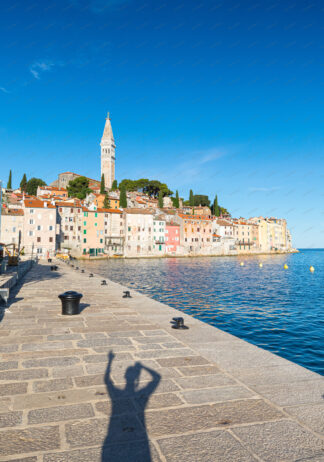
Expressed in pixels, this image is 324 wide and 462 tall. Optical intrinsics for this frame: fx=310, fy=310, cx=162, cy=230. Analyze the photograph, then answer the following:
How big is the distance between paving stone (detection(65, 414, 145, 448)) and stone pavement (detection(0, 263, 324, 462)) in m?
0.01

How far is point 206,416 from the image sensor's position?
3771 millimetres

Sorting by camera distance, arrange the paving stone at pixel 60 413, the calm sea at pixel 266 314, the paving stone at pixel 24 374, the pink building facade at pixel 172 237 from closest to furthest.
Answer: the paving stone at pixel 60 413 < the paving stone at pixel 24 374 < the calm sea at pixel 266 314 < the pink building facade at pixel 172 237

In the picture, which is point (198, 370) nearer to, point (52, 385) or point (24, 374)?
point (52, 385)

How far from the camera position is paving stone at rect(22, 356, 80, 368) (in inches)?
216

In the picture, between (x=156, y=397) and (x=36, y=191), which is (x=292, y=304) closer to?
(x=156, y=397)

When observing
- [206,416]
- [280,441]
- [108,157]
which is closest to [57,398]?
[206,416]

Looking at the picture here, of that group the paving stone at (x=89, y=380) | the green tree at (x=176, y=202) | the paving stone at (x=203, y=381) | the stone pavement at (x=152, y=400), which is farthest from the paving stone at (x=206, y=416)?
the green tree at (x=176, y=202)

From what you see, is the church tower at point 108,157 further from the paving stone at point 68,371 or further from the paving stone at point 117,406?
the paving stone at point 117,406

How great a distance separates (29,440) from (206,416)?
200 cm

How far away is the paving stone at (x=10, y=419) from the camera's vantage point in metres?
3.56

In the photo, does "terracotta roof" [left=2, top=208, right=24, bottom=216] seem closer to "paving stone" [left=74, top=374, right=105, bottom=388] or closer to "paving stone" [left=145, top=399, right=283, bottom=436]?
"paving stone" [left=74, top=374, right=105, bottom=388]

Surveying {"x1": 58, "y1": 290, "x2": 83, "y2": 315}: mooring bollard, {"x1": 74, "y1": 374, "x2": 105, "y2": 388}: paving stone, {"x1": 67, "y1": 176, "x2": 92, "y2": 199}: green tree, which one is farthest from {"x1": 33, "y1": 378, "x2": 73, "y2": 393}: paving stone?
{"x1": 67, "y1": 176, "x2": 92, "y2": 199}: green tree

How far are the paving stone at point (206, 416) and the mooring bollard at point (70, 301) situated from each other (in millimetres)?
6431

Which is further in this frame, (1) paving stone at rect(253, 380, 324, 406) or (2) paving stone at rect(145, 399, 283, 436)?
(1) paving stone at rect(253, 380, 324, 406)
